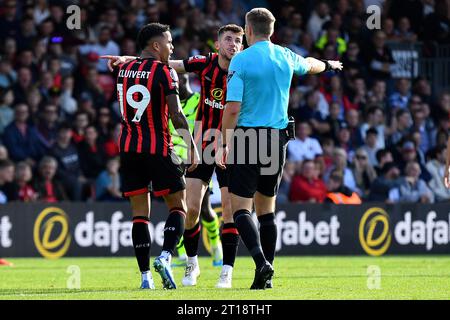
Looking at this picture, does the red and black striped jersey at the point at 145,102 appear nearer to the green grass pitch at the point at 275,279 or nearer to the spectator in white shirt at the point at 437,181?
the green grass pitch at the point at 275,279

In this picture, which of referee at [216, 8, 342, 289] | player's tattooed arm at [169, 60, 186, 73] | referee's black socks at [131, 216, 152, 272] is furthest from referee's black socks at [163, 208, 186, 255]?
player's tattooed arm at [169, 60, 186, 73]

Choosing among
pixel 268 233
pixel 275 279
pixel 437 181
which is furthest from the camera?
pixel 437 181

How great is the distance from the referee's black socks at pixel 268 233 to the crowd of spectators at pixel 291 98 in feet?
26.1

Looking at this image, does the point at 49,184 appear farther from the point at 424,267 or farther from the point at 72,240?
the point at 424,267

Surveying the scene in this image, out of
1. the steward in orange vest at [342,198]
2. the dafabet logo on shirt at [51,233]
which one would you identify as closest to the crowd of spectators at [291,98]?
the steward in orange vest at [342,198]

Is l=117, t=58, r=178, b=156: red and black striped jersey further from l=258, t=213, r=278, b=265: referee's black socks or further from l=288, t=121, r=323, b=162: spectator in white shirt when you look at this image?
l=288, t=121, r=323, b=162: spectator in white shirt

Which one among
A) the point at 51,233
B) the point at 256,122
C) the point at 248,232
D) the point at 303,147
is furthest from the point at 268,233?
the point at 303,147

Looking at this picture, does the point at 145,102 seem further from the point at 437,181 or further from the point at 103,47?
the point at 437,181

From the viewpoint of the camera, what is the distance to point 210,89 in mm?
11203

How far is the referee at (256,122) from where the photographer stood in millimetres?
9398

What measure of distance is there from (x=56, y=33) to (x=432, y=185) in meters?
7.06

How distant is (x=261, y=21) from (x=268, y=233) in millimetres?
1813
